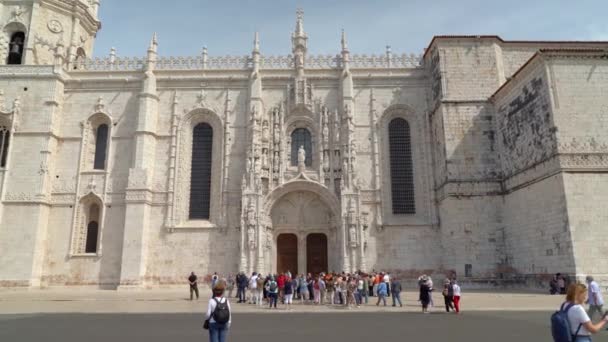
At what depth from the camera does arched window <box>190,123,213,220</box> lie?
2747cm

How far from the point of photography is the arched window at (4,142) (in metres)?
26.9

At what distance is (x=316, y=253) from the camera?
27.2 meters

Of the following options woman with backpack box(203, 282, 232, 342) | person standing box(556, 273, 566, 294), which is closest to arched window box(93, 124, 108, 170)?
woman with backpack box(203, 282, 232, 342)

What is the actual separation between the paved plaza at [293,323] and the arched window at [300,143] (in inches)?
505

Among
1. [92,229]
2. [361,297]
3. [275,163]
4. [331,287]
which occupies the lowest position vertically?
[361,297]

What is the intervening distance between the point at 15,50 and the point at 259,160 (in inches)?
756

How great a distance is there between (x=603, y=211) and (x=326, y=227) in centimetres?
1469

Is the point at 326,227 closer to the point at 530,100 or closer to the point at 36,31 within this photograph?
the point at 530,100

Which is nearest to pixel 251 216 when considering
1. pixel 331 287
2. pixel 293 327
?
pixel 331 287

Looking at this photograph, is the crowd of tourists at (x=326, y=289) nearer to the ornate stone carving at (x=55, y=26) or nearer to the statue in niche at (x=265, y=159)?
the statue in niche at (x=265, y=159)

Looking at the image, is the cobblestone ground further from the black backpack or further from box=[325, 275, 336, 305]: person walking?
box=[325, 275, 336, 305]: person walking

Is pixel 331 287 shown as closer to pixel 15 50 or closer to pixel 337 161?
pixel 337 161

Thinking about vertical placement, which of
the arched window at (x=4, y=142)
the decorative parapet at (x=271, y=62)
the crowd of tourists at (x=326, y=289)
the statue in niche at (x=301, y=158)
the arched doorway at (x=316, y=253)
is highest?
the decorative parapet at (x=271, y=62)

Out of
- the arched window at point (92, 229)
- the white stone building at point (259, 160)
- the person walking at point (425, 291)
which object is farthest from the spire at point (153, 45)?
the person walking at point (425, 291)
